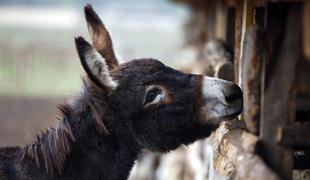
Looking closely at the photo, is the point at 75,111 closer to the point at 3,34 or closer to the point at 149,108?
the point at 149,108

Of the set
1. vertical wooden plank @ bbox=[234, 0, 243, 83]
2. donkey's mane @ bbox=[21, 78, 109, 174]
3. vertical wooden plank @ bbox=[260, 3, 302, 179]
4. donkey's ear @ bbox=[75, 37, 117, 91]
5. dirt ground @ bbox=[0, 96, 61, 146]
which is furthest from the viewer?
dirt ground @ bbox=[0, 96, 61, 146]

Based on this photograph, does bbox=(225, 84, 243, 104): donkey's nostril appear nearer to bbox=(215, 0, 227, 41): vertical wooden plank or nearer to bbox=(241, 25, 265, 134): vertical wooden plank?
bbox=(241, 25, 265, 134): vertical wooden plank

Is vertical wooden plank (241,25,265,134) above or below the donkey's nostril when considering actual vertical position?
above

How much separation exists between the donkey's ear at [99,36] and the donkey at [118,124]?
434 mm

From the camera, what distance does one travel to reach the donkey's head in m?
4.62

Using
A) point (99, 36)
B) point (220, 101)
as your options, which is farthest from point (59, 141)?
point (220, 101)

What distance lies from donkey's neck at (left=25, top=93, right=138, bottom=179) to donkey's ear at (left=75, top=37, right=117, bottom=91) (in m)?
0.22

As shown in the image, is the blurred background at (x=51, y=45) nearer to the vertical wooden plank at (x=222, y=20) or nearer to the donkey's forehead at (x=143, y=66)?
the donkey's forehead at (x=143, y=66)

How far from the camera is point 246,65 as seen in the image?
4086mm

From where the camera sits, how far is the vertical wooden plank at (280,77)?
3703 mm

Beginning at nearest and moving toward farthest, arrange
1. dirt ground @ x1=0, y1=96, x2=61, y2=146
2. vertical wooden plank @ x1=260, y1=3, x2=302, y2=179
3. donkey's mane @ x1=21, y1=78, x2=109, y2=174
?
A: vertical wooden plank @ x1=260, y1=3, x2=302, y2=179 < donkey's mane @ x1=21, y1=78, x2=109, y2=174 < dirt ground @ x1=0, y1=96, x2=61, y2=146

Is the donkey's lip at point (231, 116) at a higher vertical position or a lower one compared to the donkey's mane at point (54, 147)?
higher

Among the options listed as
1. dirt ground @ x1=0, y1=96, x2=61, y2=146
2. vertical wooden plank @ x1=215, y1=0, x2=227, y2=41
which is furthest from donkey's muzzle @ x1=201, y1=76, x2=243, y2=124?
dirt ground @ x1=0, y1=96, x2=61, y2=146

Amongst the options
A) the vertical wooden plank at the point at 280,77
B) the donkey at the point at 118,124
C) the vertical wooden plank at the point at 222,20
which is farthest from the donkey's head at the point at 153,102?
the vertical wooden plank at the point at 222,20
